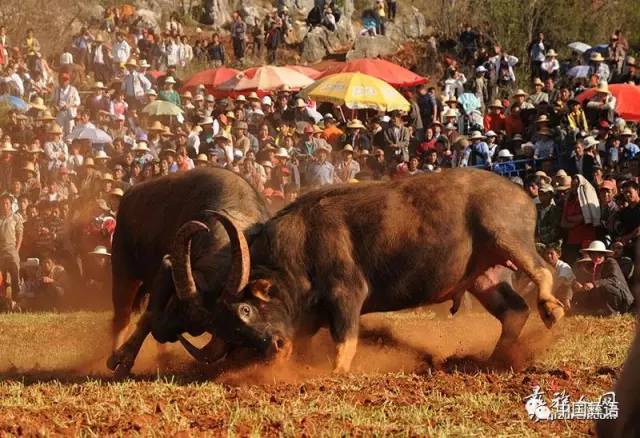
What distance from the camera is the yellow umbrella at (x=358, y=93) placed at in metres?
22.7

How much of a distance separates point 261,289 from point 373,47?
96.6 feet

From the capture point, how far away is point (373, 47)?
126ft

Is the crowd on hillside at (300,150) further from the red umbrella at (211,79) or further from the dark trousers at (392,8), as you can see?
the dark trousers at (392,8)

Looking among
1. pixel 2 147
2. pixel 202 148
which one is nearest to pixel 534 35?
pixel 202 148

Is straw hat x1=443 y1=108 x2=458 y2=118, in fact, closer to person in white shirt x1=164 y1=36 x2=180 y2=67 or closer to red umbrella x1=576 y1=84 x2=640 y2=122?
red umbrella x1=576 y1=84 x2=640 y2=122

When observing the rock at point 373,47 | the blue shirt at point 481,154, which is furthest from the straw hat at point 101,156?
the rock at point 373,47

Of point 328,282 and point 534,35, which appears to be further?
point 534,35

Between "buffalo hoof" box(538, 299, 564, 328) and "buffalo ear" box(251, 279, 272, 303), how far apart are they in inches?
88.5

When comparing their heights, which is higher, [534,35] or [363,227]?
[363,227]

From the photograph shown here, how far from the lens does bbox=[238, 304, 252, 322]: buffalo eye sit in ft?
31.7

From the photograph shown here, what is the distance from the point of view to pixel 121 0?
41.1m

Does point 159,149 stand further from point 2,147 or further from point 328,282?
point 328,282

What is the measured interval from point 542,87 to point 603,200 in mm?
8137

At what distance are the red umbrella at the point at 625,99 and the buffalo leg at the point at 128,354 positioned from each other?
12.6 m
